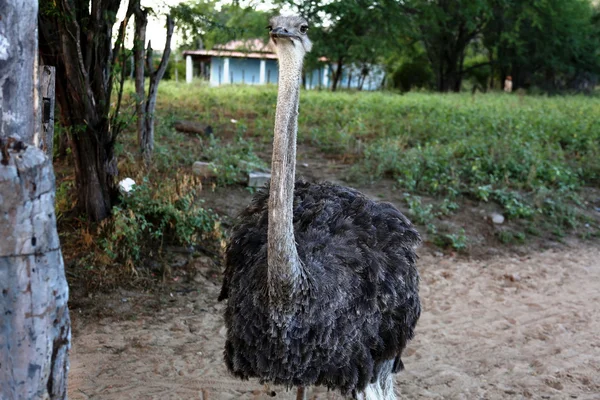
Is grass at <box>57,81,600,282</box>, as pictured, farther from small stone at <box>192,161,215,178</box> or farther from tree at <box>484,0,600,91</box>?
tree at <box>484,0,600,91</box>

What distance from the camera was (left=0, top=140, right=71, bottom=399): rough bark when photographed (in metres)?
1.58

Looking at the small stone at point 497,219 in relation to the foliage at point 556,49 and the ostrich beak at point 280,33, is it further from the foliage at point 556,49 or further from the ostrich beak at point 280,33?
the foliage at point 556,49

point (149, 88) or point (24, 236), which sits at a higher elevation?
point (149, 88)

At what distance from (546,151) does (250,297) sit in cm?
716

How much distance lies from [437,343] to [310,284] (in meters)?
2.08

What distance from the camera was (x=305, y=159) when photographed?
28.0ft

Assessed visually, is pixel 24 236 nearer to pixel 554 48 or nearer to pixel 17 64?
pixel 17 64

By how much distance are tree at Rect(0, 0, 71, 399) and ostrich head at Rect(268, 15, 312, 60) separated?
3.24ft

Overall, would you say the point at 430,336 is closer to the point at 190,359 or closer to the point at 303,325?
the point at 190,359

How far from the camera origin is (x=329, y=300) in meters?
2.71

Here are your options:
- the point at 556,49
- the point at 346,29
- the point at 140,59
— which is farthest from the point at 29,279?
the point at 556,49

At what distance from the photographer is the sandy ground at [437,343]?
3703 millimetres

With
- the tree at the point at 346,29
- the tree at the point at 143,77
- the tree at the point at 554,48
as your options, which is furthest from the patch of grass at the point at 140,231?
the tree at the point at 554,48

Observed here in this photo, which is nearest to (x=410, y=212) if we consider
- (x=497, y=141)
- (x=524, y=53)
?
(x=497, y=141)
